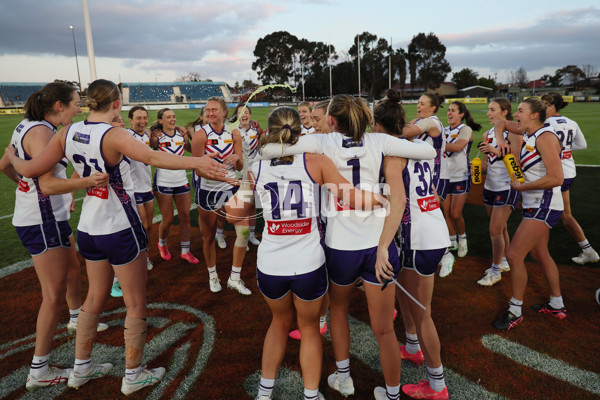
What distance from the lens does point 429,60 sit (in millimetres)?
80250

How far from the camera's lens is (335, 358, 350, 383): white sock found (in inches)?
110

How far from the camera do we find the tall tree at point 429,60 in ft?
261

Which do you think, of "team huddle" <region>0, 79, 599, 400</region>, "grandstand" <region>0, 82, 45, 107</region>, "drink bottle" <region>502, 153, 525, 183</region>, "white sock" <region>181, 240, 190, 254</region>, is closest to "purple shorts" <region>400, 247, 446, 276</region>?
"team huddle" <region>0, 79, 599, 400</region>

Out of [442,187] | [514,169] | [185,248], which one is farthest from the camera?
[185,248]

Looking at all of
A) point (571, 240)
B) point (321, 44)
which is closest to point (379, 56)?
point (321, 44)

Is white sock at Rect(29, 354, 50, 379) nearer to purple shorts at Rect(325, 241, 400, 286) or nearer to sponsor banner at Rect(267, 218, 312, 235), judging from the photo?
sponsor banner at Rect(267, 218, 312, 235)

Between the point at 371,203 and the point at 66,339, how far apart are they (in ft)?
11.3

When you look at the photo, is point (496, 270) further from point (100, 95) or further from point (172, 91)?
point (172, 91)

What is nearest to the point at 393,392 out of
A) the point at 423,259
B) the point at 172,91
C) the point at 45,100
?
the point at 423,259

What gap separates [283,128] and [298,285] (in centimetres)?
99

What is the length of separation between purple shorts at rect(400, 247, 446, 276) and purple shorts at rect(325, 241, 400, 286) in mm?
284

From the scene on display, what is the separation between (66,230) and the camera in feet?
10.7

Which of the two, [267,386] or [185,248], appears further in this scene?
[185,248]

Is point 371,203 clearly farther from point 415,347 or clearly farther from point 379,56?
point 379,56
